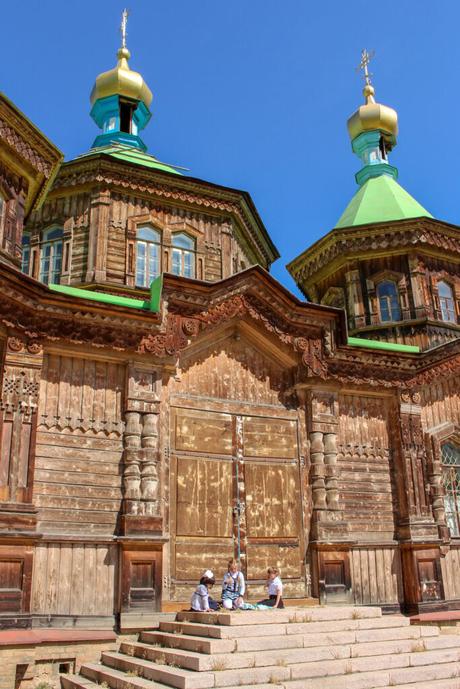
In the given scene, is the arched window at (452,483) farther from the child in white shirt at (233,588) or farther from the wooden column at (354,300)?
the child in white shirt at (233,588)

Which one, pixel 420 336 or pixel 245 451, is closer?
pixel 245 451

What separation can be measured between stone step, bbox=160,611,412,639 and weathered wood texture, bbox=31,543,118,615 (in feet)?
3.32

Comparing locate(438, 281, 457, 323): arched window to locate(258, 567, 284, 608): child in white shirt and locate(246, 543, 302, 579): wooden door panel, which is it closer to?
locate(246, 543, 302, 579): wooden door panel

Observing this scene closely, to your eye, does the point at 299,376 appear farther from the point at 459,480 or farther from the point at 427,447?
the point at 459,480

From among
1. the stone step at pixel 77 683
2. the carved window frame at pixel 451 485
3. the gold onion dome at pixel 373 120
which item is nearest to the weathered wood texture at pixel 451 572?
the carved window frame at pixel 451 485

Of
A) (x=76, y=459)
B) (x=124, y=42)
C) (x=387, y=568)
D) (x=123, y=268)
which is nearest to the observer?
(x=76, y=459)

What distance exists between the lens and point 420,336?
16.7m

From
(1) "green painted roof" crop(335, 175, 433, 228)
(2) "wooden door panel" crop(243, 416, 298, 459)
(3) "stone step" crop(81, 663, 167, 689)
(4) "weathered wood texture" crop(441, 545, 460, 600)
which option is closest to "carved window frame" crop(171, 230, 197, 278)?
(1) "green painted roof" crop(335, 175, 433, 228)

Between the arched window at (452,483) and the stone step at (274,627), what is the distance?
4485 mm

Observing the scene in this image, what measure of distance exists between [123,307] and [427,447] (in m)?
6.77

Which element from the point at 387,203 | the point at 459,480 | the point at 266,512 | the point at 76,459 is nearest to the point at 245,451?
the point at 266,512

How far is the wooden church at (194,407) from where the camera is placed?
10.2 m

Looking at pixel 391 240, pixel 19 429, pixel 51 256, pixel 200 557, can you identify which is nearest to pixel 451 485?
pixel 200 557

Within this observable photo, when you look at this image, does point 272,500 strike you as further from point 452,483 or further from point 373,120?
point 373,120
